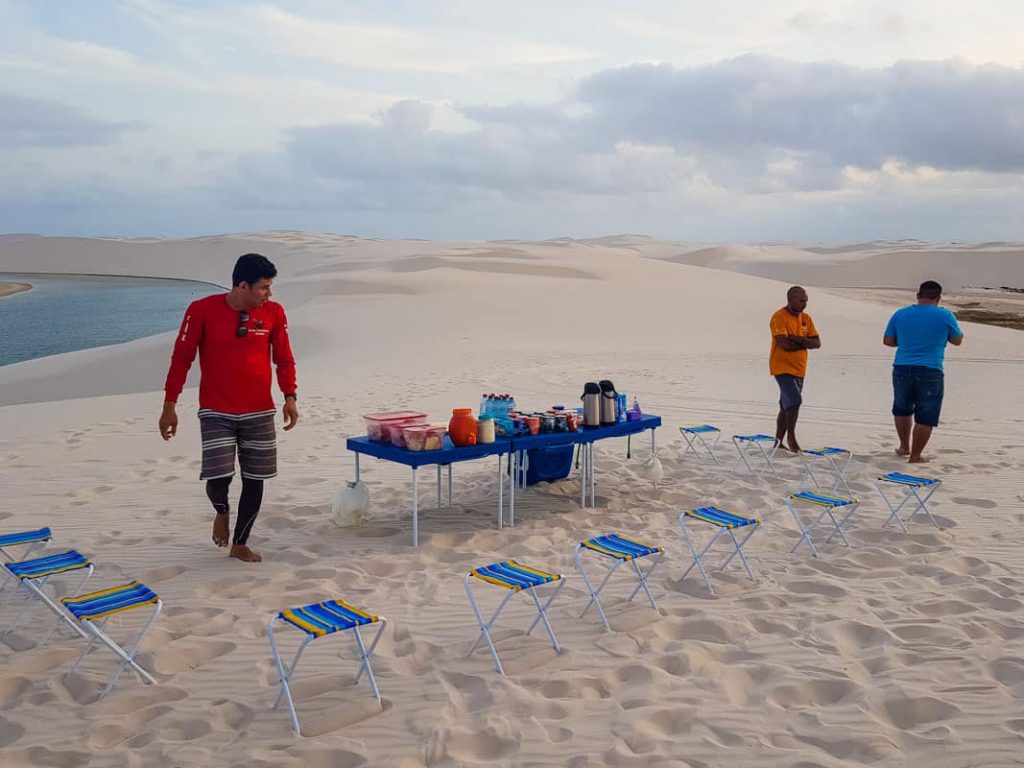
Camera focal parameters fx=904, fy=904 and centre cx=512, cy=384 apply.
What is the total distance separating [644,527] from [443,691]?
2732 mm

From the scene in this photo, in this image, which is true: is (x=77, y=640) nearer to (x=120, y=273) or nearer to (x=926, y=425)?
(x=926, y=425)

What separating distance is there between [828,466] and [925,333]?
1.43 meters

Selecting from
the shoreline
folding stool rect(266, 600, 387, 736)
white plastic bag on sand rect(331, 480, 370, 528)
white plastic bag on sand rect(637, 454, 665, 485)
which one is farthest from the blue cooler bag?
the shoreline

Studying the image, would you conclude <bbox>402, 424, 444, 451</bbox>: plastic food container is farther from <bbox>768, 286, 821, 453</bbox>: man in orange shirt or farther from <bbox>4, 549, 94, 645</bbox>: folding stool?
<bbox>768, 286, 821, 453</bbox>: man in orange shirt

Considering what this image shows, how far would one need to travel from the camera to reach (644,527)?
6145 mm

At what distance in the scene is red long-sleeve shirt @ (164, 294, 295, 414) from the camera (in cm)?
501

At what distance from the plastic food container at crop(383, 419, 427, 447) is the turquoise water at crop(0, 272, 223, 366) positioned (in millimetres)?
18199

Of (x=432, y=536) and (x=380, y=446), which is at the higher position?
(x=380, y=446)

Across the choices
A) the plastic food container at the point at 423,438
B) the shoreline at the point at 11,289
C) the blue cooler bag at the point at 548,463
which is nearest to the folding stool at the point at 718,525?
the plastic food container at the point at 423,438

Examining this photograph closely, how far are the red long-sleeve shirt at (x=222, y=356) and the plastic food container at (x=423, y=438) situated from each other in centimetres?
93

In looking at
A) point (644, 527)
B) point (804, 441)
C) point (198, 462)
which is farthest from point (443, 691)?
point (804, 441)

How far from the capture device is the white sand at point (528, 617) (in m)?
3.32

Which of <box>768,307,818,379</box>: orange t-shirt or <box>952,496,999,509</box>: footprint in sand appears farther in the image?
<box>768,307,818,379</box>: orange t-shirt

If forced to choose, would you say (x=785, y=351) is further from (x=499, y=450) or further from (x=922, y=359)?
(x=499, y=450)
